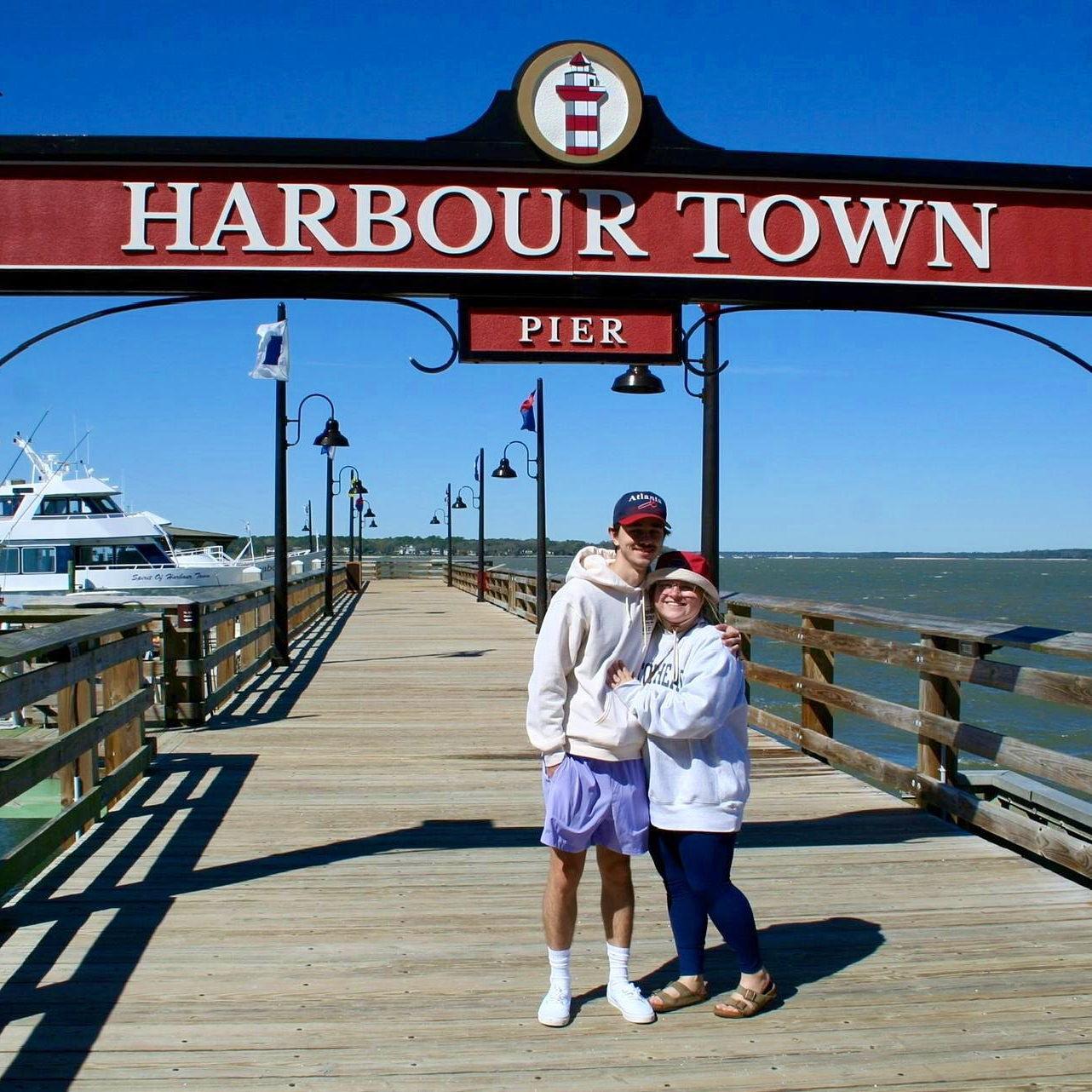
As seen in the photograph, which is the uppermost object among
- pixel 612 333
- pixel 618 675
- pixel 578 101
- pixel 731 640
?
pixel 578 101

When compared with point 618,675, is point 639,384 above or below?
above

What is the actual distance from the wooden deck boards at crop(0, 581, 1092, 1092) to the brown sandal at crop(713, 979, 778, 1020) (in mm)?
42

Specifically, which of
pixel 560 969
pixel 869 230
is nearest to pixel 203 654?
pixel 869 230

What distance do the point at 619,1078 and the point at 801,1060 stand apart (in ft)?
1.69

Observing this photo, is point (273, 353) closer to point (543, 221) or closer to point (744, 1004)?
point (543, 221)

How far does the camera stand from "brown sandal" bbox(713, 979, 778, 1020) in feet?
11.6

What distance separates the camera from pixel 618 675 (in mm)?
3484

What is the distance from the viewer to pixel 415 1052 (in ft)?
10.9

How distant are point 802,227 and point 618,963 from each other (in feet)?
10.2

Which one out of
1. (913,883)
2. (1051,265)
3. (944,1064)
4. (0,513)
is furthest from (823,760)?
(0,513)

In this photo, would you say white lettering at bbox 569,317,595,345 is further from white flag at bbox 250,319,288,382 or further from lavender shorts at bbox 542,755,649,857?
white flag at bbox 250,319,288,382

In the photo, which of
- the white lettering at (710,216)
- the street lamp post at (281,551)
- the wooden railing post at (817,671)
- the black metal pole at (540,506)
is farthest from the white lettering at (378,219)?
the black metal pole at (540,506)

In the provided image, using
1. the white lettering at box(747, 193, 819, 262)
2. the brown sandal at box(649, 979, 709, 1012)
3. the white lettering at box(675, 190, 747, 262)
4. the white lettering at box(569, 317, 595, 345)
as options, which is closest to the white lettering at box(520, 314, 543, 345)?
the white lettering at box(569, 317, 595, 345)

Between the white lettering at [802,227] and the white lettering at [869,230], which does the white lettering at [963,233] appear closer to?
the white lettering at [869,230]
